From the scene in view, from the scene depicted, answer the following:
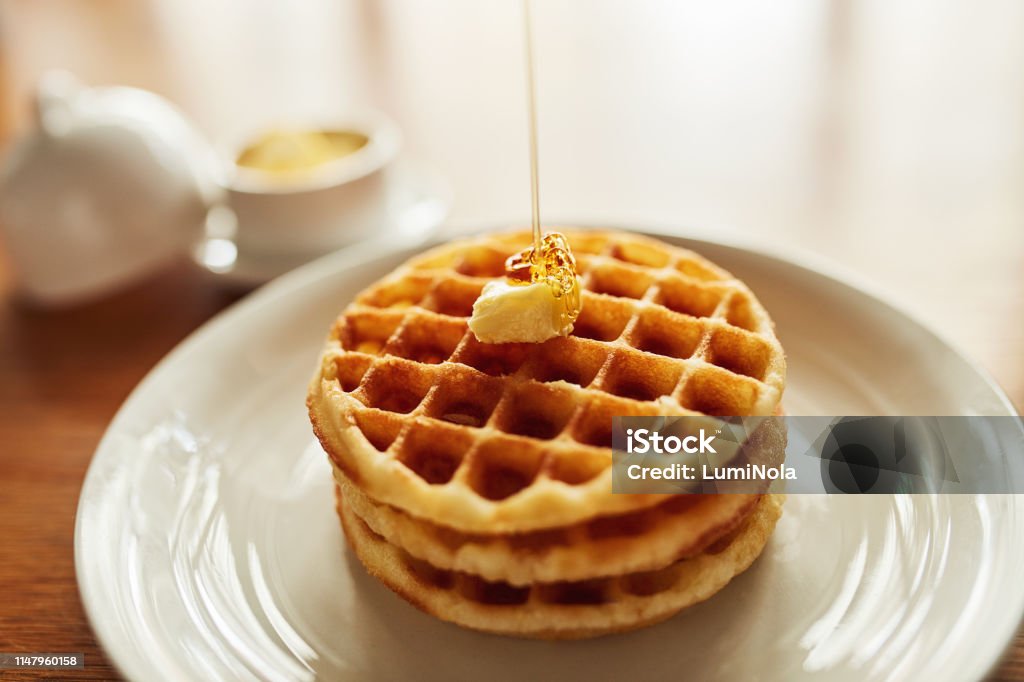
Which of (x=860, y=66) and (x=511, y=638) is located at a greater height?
(x=860, y=66)

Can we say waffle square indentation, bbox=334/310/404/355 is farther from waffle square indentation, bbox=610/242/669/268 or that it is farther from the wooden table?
the wooden table

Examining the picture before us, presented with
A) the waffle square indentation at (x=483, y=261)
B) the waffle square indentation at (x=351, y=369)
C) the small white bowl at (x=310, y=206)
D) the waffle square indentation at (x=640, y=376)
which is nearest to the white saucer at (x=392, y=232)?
the small white bowl at (x=310, y=206)

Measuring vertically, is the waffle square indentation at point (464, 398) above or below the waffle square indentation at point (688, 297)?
below

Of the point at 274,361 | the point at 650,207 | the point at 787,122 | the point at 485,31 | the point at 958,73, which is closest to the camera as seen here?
the point at 274,361

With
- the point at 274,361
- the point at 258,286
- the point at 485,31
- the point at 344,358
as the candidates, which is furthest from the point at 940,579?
the point at 485,31

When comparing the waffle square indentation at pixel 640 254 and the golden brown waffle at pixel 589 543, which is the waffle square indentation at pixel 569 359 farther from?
the waffle square indentation at pixel 640 254

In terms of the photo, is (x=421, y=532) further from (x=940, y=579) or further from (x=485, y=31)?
A: (x=485, y=31)
